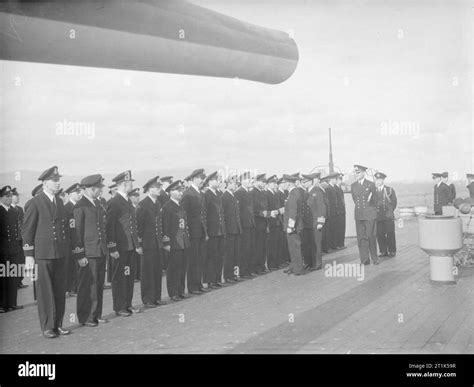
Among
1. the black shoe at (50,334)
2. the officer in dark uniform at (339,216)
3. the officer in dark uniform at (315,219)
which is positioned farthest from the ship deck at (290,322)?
the officer in dark uniform at (339,216)

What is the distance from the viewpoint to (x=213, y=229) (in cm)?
708

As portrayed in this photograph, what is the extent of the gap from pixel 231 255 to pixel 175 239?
158cm

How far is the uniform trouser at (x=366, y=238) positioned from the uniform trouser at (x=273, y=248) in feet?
4.90

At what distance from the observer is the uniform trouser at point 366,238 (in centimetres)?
858

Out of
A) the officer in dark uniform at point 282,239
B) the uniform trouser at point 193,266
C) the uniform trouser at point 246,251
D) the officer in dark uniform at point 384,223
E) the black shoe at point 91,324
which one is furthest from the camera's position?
the officer in dark uniform at point 384,223

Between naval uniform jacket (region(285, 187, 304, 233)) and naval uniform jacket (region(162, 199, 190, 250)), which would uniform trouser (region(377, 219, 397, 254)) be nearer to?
naval uniform jacket (region(285, 187, 304, 233))

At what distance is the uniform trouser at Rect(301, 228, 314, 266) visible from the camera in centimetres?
866

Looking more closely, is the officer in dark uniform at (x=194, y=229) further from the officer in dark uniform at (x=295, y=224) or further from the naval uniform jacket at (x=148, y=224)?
the officer in dark uniform at (x=295, y=224)

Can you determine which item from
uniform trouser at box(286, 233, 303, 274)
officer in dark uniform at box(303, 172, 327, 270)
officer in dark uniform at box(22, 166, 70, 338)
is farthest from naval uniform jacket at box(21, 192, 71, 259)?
officer in dark uniform at box(303, 172, 327, 270)

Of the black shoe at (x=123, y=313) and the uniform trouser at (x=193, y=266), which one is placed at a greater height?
the uniform trouser at (x=193, y=266)

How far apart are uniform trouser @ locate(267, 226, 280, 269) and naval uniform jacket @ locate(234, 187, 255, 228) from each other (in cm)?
100

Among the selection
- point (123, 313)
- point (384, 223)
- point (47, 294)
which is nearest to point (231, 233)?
point (123, 313)
